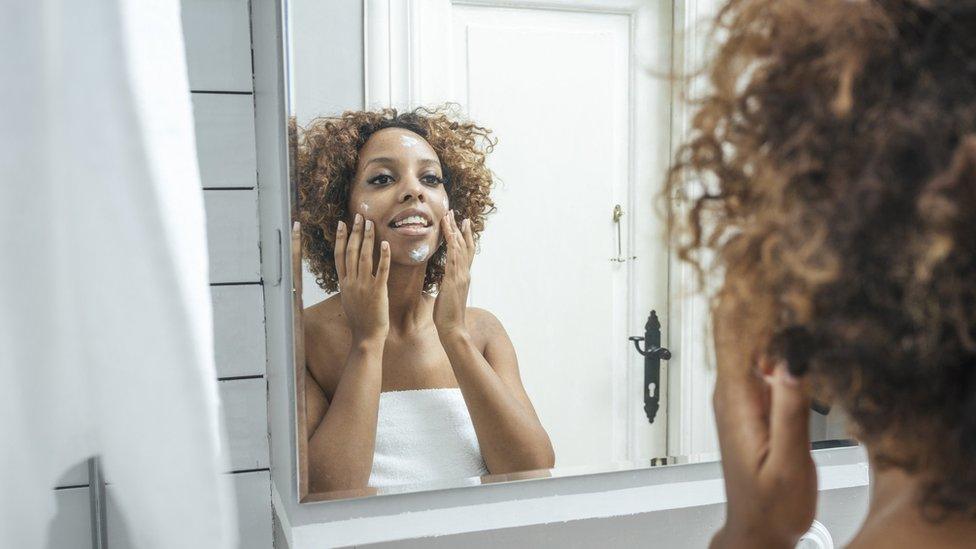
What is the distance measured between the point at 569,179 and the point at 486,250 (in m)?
0.14

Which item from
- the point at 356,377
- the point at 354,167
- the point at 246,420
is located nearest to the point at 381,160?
the point at 354,167

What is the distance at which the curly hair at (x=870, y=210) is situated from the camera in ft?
1.04

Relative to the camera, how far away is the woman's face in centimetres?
87

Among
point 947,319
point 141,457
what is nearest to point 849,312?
point 947,319

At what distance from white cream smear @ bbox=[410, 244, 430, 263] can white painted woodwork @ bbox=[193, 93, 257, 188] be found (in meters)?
0.21

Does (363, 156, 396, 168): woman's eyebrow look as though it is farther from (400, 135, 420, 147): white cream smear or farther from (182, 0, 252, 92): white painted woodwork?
(182, 0, 252, 92): white painted woodwork

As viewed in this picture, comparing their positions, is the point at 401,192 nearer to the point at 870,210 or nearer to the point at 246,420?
the point at 246,420

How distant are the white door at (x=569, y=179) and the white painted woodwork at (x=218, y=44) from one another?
0.18 metres

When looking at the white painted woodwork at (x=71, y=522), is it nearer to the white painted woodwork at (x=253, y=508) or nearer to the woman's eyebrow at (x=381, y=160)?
the white painted woodwork at (x=253, y=508)

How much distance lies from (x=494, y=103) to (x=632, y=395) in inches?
16.1

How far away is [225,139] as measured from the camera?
2.93 feet

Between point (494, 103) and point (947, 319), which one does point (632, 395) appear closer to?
point (494, 103)

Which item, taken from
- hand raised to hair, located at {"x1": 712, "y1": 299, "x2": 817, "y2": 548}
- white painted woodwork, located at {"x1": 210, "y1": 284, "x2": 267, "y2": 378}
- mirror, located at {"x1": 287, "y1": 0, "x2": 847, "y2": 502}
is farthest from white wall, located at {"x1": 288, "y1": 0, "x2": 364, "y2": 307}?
hand raised to hair, located at {"x1": 712, "y1": 299, "x2": 817, "y2": 548}

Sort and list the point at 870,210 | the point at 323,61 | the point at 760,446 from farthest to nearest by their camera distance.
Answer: the point at 323,61 → the point at 760,446 → the point at 870,210
